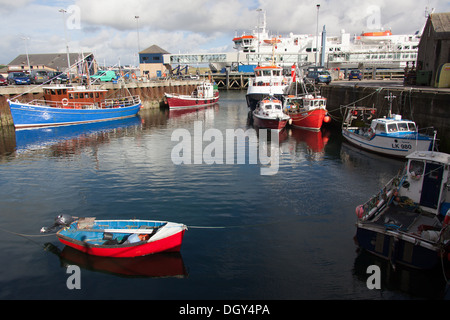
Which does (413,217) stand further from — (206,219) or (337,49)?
(337,49)

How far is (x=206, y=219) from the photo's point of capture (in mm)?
14711

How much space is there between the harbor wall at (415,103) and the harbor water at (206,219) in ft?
14.0

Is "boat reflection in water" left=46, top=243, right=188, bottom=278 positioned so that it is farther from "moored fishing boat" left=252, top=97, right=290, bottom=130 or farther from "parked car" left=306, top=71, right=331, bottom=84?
"parked car" left=306, top=71, right=331, bottom=84

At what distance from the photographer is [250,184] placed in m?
19.3

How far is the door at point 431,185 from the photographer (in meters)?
12.6

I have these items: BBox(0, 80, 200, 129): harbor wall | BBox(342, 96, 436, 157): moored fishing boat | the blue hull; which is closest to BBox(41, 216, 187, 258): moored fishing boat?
BBox(342, 96, 436, 157): moored fishing boat

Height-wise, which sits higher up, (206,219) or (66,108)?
(66,108)

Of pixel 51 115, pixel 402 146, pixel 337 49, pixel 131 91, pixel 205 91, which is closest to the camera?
pixel 402 146

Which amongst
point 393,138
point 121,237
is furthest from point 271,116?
point 121,237

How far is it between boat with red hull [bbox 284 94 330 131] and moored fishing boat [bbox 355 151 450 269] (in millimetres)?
23273

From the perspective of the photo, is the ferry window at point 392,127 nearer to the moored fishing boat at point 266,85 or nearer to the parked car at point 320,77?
the moored fishing boat at point 266,85

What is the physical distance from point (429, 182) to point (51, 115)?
42717 millimetres

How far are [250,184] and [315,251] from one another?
7.73 meters
